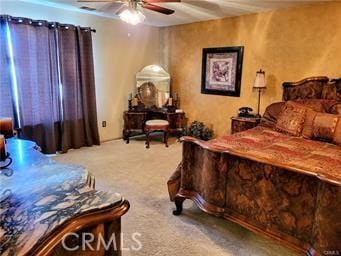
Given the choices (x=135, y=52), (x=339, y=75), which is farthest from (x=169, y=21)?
(x=339, y=75)

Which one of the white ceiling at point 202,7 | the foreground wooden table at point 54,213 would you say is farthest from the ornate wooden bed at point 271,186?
the white ceiling at point 202,7

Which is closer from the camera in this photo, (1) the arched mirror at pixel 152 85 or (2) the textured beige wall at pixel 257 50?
(2) the textured beige wall at pixel 257 50

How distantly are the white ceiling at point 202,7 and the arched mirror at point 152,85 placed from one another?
Result: 107cm

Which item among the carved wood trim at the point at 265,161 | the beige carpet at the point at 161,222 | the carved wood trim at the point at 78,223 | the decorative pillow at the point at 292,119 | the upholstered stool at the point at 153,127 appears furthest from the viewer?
the upholstered stool at the point at 153,127

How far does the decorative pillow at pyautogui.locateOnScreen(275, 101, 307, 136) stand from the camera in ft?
10.3

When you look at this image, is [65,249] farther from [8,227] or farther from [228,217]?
[228,217]

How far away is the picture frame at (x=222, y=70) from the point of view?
15.5ft

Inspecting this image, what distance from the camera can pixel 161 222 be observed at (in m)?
2.48

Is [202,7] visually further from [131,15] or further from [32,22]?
[32,22]

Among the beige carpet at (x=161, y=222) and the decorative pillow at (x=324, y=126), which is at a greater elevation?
the decorative pillow at (x=324, y=126)

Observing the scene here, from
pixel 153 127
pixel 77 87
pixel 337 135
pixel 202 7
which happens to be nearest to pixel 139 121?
pixel 153 127

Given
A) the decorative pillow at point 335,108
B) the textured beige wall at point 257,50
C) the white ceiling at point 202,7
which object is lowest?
the decorative pillow at point 335,108

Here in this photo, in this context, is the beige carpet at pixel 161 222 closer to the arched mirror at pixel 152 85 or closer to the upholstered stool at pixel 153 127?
the upholstered stool at pixel 153 127

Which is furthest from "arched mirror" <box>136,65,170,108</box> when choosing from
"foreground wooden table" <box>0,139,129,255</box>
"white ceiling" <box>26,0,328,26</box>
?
"foreground wooden table" <box>0,139,129,255</box>
